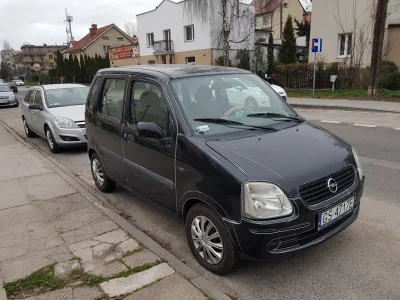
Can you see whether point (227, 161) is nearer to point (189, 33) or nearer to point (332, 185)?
point (332, 185)

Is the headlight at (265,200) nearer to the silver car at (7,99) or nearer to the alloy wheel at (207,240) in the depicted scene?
the alloy wheel at (207,240)

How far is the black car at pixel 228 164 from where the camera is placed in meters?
2.79

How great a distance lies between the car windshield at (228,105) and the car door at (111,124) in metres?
1.05

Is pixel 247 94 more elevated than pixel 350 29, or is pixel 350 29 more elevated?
pixel 350 29

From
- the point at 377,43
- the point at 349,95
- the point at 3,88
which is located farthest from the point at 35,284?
the point at 3,88

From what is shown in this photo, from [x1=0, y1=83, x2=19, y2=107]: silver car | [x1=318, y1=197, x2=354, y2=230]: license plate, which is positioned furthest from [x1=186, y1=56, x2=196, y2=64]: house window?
[x1=318, y1=197, x2=354, y2=230]: license plate

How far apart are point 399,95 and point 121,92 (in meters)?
14.9

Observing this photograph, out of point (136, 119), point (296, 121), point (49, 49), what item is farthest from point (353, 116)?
point (49, 49)

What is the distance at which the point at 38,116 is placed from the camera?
A: 9.15 m

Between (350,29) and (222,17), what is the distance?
1112 cm

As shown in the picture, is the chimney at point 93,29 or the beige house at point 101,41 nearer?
the beige house at point 101,41

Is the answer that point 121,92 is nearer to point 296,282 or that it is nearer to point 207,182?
point 207,182

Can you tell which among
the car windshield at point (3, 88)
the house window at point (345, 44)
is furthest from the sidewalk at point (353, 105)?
the car windshield at point (3, 88)

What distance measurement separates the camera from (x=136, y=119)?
411 cm
